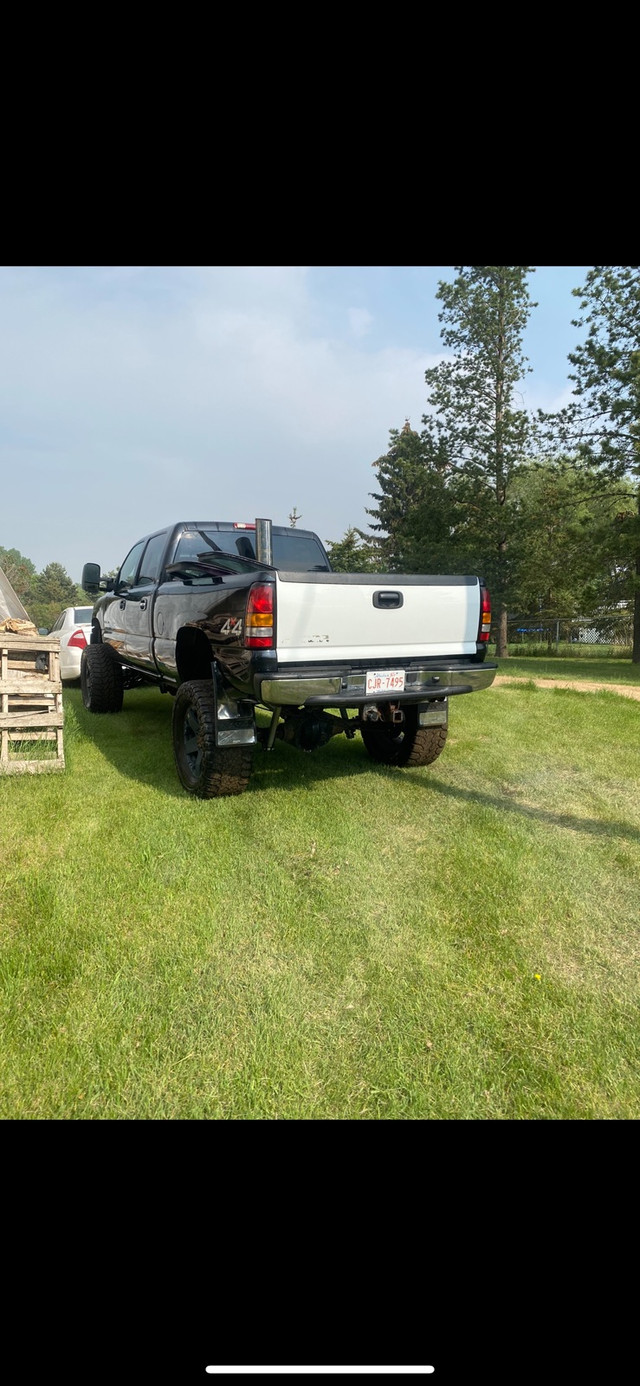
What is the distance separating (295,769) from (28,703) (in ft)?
7.64

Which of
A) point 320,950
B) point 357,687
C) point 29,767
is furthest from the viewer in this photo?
point 29,767

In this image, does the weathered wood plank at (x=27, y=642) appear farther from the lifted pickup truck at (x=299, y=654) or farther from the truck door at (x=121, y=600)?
the truck door at (x=121, y=600)

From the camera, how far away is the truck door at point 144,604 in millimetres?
5871

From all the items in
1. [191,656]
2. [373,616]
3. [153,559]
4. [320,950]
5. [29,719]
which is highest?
[153,559]

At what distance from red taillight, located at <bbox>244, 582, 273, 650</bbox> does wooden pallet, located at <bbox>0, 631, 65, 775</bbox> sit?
2377 millimetres

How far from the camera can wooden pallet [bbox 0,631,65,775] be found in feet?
16.9

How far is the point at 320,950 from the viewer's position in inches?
105

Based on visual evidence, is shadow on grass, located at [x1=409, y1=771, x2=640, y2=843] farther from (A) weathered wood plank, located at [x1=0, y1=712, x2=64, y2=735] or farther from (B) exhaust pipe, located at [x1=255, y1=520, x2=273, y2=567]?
(A) weathered wood plank, located at [x1=0, y1=712, x2=64, y2=735]

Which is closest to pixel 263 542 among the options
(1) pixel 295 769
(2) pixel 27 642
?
(1) pixel 295 769

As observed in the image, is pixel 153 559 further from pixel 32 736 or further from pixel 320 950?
pixel 320 950

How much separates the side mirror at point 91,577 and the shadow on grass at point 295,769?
5.40 feet

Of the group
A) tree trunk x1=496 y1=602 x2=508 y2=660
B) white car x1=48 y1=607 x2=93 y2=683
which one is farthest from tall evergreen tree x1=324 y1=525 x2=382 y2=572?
white car x1=48 y1=607 x2=93 y2=683
